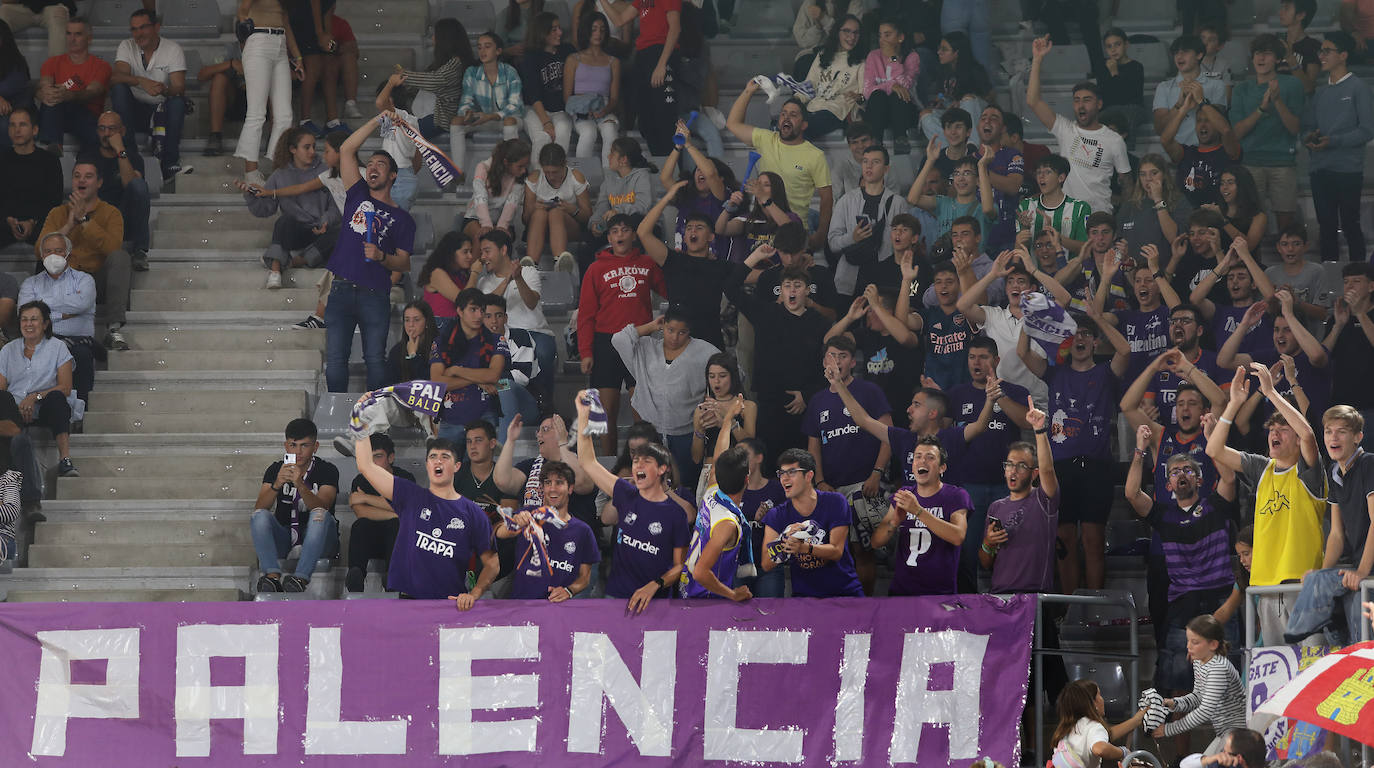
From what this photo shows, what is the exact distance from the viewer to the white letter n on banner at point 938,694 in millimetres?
9641

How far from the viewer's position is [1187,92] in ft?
48.4

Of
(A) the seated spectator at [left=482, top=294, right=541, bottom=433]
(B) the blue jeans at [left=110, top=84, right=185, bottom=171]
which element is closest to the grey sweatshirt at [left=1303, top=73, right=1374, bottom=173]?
(A) the seated spectator at [left=482, top=294, right=541, bottom=433]


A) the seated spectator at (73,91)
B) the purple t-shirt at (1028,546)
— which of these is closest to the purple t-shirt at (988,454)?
the purple t-shirt at (1028,546)

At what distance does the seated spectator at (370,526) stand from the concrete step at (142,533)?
1431mm

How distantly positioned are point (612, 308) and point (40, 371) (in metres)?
4.37

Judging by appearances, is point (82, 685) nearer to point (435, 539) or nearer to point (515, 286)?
point (435, 539)

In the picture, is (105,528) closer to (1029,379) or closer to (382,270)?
(382,270)

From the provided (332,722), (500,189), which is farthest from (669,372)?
(332,722)

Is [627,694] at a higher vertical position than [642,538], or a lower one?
lower

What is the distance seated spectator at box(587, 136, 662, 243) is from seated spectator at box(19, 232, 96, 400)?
4163 mm

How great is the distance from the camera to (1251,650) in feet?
29.8

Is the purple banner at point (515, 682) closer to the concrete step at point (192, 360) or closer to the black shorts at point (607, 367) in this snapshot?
the black shorts at point (607, 367)

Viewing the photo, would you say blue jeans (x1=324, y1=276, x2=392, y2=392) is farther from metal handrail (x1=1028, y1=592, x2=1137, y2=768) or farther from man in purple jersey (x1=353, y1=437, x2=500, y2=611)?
Result: metal handrail (x1=1028, y1=592, x2=1137, y2=768)

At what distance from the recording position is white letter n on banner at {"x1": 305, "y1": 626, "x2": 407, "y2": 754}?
9867 mm
